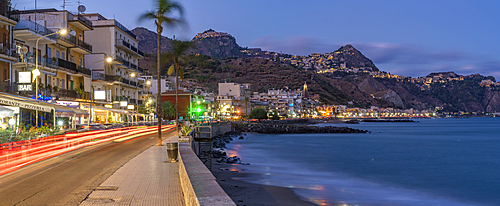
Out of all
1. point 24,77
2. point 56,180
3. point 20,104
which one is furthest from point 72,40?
point 56,180

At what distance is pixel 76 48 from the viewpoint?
48125 millimetres

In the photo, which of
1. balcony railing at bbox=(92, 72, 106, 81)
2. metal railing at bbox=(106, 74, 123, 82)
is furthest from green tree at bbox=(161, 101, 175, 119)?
balcony railing at bbox=(92, 72, 106, 81)

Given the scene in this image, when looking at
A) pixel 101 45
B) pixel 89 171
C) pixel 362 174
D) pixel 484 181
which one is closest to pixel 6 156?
pixel 89 171

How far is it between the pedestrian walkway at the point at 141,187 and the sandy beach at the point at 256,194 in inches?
139

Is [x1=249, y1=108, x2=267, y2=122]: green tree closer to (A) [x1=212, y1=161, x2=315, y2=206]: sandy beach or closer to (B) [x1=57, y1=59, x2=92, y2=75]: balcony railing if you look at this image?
(B) [x1=57, y1=59, x2=92, y2=75]: balcony railing

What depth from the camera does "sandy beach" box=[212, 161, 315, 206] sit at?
16.8m

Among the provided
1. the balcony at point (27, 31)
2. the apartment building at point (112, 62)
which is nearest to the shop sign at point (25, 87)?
the balcony at point (27, 31)

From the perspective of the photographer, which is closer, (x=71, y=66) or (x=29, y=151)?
(x=29, y=151)

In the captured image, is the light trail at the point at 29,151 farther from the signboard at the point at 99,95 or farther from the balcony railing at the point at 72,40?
the signboard at the point at 99,95

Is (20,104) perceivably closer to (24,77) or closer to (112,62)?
(24,77)

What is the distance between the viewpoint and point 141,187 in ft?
35.7

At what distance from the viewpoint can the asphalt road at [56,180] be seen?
368 inches

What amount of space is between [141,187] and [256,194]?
8288mm

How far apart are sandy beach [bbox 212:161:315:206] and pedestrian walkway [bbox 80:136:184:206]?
11.6ft
